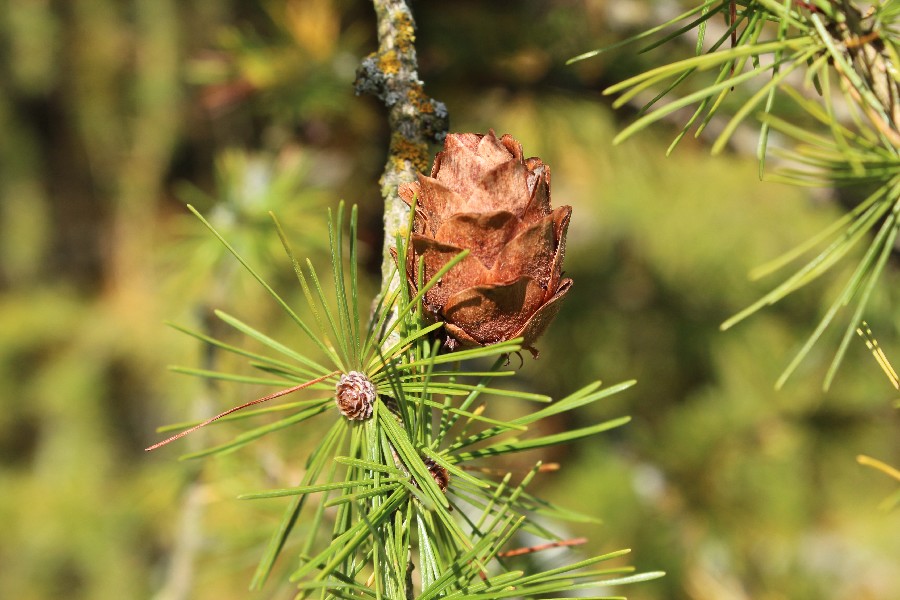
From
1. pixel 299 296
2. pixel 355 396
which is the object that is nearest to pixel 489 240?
pixel 355 396

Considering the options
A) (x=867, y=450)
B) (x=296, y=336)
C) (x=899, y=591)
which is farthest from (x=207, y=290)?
(x=899, y=591)

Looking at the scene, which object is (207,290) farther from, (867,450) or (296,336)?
(867,450)

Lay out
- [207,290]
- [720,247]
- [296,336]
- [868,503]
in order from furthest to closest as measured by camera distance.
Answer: [720,247]
[868,503]
[296,336]
[207,290]

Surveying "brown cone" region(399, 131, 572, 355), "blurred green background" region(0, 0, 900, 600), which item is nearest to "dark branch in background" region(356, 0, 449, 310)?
"brown cone" region(399, 131, 572, 355)

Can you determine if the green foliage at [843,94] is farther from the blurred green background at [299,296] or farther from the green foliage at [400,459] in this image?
the blurred green background at [299,296]

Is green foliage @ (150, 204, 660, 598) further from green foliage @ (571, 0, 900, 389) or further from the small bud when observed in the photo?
green foliage @ (571, 0, 900, 389)

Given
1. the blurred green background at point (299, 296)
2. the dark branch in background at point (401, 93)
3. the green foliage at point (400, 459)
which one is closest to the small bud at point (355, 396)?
the green foliage at point (400, 459)

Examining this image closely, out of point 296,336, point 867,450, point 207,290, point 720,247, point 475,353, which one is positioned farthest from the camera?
point 720,247

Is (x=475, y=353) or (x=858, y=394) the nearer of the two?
(x=475, y=353)
